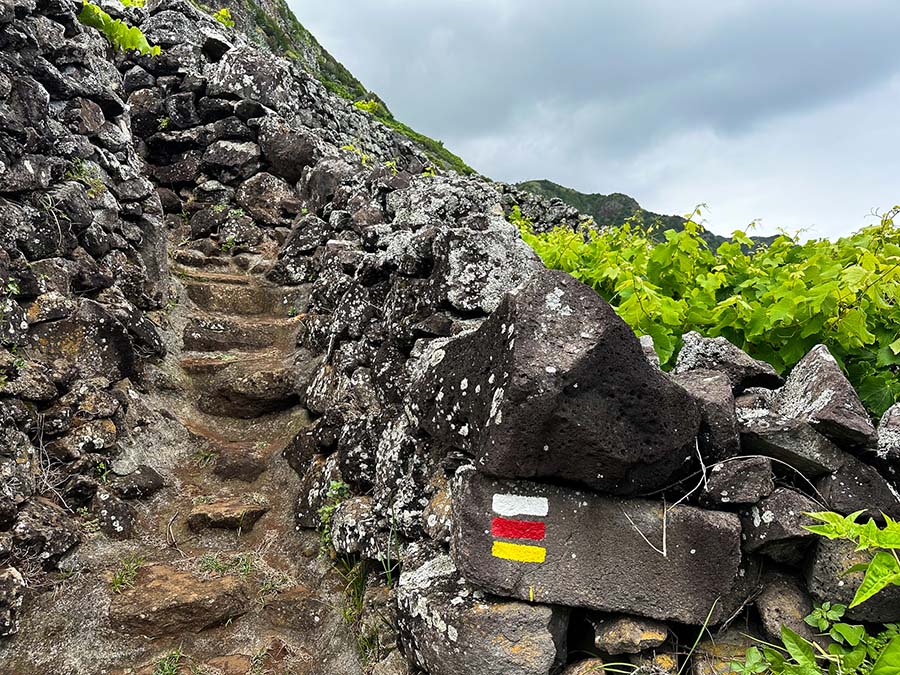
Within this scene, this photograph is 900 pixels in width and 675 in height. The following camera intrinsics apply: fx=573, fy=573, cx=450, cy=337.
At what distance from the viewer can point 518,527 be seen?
3.05m

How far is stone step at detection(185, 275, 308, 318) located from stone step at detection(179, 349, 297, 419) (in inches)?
60.6

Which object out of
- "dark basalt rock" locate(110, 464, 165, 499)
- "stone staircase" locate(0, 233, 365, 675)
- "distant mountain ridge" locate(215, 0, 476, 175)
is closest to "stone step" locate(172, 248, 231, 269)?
"stone staircase" locate(0, 233, 365, 675)

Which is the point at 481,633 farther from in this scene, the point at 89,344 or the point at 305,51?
the point at 305,51

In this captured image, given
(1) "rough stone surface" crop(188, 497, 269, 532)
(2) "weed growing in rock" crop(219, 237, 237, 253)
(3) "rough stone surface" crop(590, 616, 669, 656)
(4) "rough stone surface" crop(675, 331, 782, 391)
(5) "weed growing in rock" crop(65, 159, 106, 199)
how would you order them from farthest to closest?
(2) "weed growing in rock" crop(219, 237, 237, 253) < (5) "weed growing in rock" crop(65, 159, 106, 199) < (1) "rough stone surface" crop(188, 497, 269, 532) < (4) "rough stone surface" crop(675, 331, 782, 391) < (3) "rough stone surface" crop(590, 616, 669, 656)

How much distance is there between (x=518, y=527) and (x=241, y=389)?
4.46 meters

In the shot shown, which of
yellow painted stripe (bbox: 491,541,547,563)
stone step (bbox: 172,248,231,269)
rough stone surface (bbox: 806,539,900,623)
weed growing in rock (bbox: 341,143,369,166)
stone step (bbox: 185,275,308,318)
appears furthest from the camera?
weed growing in rock (bbox: 341,143,369,166)

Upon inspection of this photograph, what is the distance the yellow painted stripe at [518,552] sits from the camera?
118 inches

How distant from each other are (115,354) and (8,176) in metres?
1.92

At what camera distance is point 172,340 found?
7.12 m

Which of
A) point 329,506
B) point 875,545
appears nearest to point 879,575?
point 875,545

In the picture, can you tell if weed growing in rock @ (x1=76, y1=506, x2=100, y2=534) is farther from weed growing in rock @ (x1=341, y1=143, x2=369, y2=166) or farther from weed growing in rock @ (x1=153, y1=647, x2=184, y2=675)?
weed growing in rock @ (x1=341, y1=143, x2=369, y2=166)

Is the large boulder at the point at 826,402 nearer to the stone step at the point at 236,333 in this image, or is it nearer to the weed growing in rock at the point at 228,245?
the stone step at the point at 236,333

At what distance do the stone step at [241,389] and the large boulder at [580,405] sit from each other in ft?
13.4

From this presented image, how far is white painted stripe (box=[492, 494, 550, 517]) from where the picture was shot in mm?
3064
